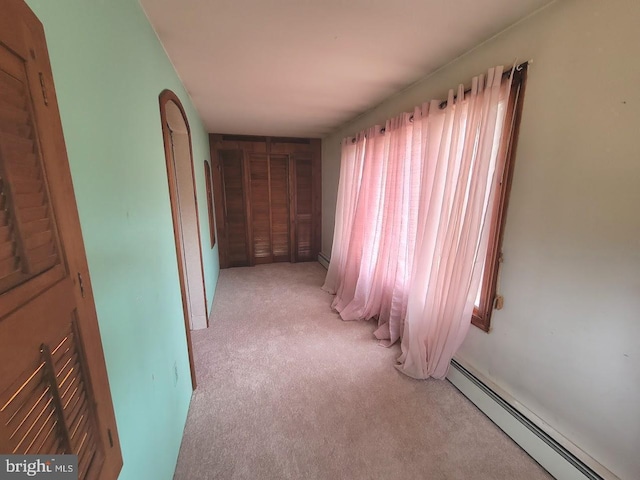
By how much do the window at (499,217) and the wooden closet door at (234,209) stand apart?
3810 millimetres

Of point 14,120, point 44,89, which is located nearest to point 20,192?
point 14,120

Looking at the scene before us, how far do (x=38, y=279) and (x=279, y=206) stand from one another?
14.0 ft

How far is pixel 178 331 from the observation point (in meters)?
1.57

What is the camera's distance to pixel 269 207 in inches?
181

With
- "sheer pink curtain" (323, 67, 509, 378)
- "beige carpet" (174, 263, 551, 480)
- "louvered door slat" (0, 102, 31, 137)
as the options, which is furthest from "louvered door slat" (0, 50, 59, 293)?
"sheer pink curtain" (323, 67, 509, 378)

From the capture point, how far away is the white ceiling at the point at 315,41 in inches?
47.4

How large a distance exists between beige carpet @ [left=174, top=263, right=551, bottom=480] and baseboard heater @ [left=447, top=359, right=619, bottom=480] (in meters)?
0.05

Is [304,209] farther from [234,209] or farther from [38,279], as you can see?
[38,279]

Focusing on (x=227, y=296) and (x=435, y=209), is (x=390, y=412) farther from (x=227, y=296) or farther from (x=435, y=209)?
(x=227, y=296)

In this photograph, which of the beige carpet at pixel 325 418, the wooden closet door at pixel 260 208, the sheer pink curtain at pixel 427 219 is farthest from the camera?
the wooden closet door at pixel 260 208

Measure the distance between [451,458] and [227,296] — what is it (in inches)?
113

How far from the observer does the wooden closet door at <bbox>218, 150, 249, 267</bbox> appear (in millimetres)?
4297

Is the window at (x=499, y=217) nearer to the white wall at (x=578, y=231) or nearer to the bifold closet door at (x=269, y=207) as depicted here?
the white wall at (x=578, y=231)

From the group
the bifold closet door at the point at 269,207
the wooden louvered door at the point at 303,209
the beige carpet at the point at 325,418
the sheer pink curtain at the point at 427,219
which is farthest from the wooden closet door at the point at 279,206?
the beige carpet at the point at 325,418
